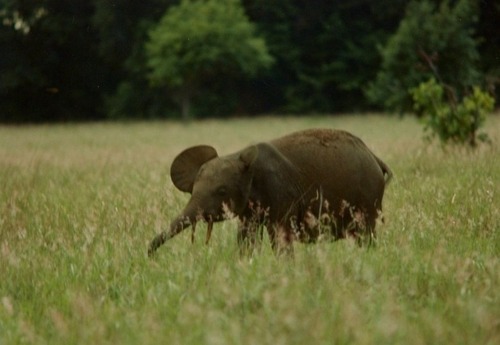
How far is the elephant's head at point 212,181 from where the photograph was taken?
458 centimetres

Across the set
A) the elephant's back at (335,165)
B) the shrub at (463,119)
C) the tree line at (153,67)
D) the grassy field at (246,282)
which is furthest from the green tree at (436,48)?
the elephant's back at (335,165)

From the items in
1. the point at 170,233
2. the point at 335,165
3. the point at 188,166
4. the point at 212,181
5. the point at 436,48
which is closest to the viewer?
the point at 170,233

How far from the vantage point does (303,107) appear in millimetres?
43875

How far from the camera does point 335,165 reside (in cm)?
531

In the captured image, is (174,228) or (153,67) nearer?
(174,228)

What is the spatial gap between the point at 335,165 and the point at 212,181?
105 cm

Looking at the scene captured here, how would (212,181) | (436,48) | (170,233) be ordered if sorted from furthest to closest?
(436,48), (212,181), (170,233)

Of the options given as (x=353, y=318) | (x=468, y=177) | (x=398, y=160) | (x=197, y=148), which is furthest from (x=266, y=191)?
(x=398, y=160)

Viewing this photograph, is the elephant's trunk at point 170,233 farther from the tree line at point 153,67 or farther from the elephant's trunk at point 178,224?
the tree line at point 153,67

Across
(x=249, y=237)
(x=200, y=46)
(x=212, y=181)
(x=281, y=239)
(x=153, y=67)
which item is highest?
(x=212, y=181)

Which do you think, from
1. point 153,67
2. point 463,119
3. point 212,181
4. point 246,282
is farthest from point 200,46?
point 246,282

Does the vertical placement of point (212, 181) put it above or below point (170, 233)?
above

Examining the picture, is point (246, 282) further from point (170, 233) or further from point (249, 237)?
point (249, 237)

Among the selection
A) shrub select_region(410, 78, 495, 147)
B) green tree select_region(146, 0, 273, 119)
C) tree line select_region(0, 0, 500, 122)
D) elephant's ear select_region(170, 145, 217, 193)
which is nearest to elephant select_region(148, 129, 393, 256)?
elephant's ear select_region(170, 145, 217, 193)
